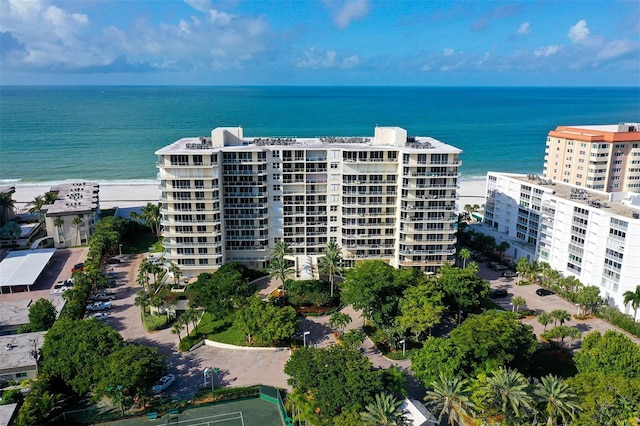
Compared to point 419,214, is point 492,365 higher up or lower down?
lower down

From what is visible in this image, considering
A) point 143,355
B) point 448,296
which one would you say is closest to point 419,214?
point 448,296

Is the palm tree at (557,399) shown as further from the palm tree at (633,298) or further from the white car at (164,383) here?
the white car at (164,383)

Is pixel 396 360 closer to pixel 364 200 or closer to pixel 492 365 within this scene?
pixel 492 365

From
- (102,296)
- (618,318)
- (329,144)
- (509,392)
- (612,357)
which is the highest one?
(329,144)

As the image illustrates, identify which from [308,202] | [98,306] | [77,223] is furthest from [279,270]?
[77,223]

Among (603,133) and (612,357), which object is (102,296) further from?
(603,133)
